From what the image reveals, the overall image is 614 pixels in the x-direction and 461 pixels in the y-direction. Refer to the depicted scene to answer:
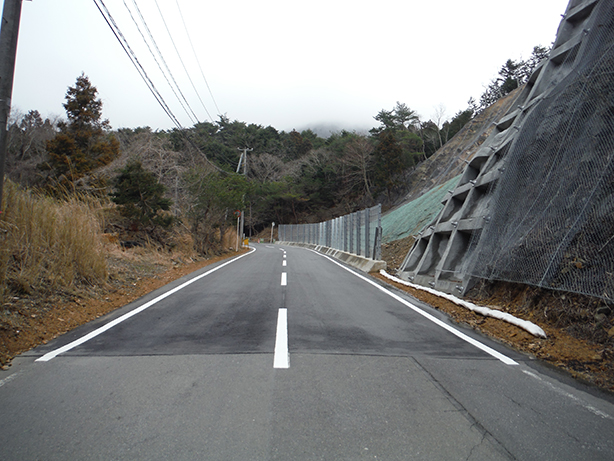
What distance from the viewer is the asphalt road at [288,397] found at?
2.62 m

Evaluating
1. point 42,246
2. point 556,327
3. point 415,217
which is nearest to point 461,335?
point 556,327

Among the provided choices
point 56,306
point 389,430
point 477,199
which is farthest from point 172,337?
point 477,199

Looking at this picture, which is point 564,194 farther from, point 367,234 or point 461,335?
point 367,234

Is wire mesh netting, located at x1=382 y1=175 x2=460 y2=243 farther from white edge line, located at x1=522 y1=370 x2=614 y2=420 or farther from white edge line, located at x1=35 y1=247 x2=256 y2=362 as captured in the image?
white edge line, located at x1=522 y1=370 x2=614 y2=420

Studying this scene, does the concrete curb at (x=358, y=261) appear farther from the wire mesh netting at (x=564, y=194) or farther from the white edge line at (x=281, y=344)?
the white edge line at (x=281, y=344)

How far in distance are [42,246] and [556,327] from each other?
28.1ft

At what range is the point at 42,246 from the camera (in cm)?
691

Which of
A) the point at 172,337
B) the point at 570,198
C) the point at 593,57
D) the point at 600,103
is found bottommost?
the point at 172,337

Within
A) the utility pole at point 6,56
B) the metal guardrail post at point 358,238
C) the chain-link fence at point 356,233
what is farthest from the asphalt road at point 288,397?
the metal guardrail post at point 358,238

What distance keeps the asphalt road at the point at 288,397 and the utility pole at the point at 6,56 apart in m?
3.14

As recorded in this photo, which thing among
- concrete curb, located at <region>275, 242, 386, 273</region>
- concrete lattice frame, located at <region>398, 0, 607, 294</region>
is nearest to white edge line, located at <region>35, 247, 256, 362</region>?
concrete lattice frame, located at <region>398, 0, 607, 294</region>

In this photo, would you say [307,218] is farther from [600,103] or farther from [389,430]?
→ [389,430]

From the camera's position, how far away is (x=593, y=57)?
7.81 metres

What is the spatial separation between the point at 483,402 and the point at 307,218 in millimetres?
56393
